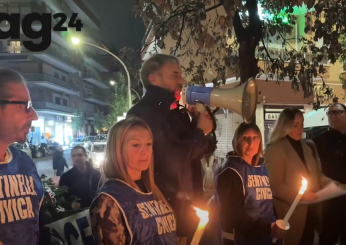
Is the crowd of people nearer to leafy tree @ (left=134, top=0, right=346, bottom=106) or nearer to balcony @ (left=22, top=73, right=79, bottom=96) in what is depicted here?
leafy tree @ (left=134, top=0, right=346, bottom=106)

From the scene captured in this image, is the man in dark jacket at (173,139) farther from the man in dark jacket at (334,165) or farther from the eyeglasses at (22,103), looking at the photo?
the man in dark jacket at (334,165)

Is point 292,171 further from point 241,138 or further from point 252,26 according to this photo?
point 252,26

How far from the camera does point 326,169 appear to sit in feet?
14.6

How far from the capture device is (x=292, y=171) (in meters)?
3.78

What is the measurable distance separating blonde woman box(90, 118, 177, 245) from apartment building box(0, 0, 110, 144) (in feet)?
100

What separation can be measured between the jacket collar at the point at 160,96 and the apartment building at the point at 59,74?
3014 cm

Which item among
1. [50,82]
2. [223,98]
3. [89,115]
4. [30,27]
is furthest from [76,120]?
[223,98]

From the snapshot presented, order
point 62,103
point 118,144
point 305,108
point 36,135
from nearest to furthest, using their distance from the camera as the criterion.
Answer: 1. point 118,144
2. point 305,108
3. point 36,135
4. point 62,103

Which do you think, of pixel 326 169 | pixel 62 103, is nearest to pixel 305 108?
pixel 326 169

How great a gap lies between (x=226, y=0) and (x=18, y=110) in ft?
10.3

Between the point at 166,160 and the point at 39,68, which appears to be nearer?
the point at 166,160

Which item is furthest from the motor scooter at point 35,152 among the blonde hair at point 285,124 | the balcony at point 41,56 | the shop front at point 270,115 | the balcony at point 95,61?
the balcony at point 95,61

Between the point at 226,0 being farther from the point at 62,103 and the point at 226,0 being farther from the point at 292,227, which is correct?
the point at 62,103

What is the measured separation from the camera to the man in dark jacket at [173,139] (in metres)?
2.40
